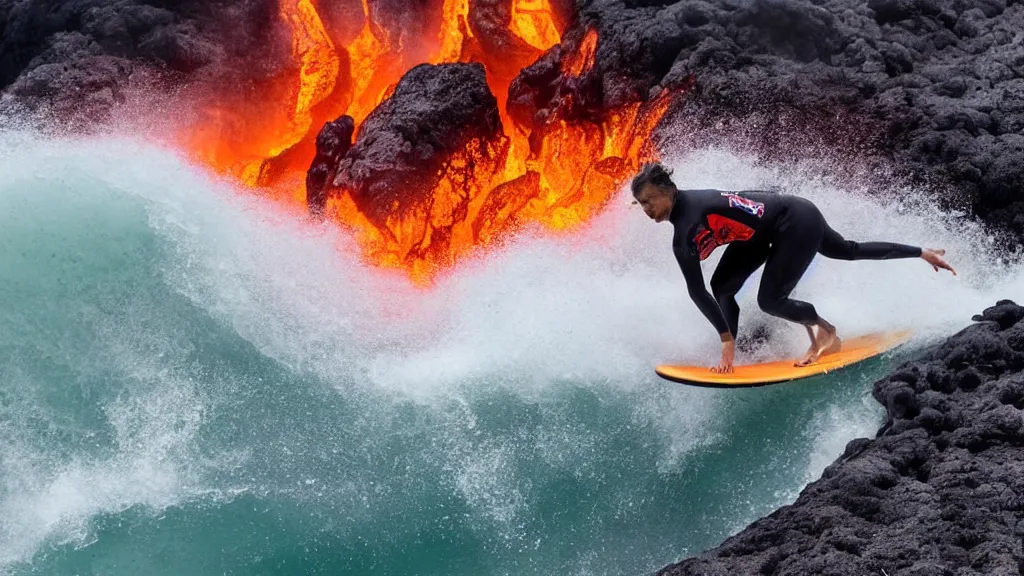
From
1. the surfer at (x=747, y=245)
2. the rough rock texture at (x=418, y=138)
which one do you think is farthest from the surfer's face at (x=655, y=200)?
the rough rock texture at (x=418, y=138)

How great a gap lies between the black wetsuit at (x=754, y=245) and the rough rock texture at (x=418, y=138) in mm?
3940

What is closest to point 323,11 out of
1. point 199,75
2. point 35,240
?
point 199,75

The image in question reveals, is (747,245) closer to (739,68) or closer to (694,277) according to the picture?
(694,277)

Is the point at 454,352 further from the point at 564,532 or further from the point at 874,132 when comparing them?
the point at 874,132

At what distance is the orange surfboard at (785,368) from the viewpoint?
7.10 meters

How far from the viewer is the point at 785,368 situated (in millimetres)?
7383

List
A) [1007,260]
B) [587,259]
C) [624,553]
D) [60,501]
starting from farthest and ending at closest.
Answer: [587,259], [1007,260], [60,501], [624,553]

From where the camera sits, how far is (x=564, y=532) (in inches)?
285

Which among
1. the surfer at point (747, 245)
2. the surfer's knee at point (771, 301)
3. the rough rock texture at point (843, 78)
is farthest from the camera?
the rough rock texture at point (843, 78)

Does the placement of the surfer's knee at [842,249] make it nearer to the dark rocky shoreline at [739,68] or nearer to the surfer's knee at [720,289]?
the surfer's knee at [720,289]

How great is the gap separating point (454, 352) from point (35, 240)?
4.24 m

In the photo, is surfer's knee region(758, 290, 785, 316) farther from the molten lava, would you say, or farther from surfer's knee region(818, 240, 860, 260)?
the molten lava

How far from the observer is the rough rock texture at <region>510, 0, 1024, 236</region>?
364 inches

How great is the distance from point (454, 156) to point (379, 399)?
131 inches
